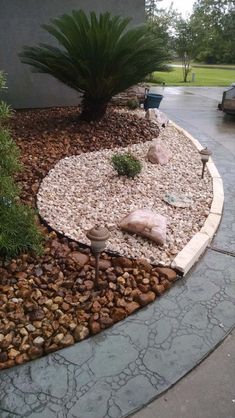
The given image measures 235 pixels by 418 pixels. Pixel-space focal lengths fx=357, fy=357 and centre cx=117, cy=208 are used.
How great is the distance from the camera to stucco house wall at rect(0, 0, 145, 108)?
6723 mm

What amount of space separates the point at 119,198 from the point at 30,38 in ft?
15.6

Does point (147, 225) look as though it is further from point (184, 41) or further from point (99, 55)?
point (184, 41)

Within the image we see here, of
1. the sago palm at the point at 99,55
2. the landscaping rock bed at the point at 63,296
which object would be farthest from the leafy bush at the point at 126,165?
the sago palm at the point at 99,55

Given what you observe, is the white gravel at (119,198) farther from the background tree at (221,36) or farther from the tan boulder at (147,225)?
the background tree at (221,36)

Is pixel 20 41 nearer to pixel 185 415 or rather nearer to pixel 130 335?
pixel 130 335

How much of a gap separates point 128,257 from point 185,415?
4.46ft

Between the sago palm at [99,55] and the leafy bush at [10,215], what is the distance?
3.14 meters

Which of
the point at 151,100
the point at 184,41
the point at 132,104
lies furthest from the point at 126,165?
the point at 184,41

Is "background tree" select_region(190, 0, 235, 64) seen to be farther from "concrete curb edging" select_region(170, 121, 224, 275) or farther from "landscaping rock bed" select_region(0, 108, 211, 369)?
"landscaping rock bed" select_region(0, 108, 211, 369)

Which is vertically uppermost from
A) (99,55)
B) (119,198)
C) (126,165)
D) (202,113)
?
(99,55)

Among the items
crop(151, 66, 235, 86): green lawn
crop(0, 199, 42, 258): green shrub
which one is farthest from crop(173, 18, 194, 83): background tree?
crop(0, 199, 42, 258): green shrub

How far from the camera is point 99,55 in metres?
5.37

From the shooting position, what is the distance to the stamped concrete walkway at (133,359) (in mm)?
1897

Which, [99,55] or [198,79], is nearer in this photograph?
[99,55]
